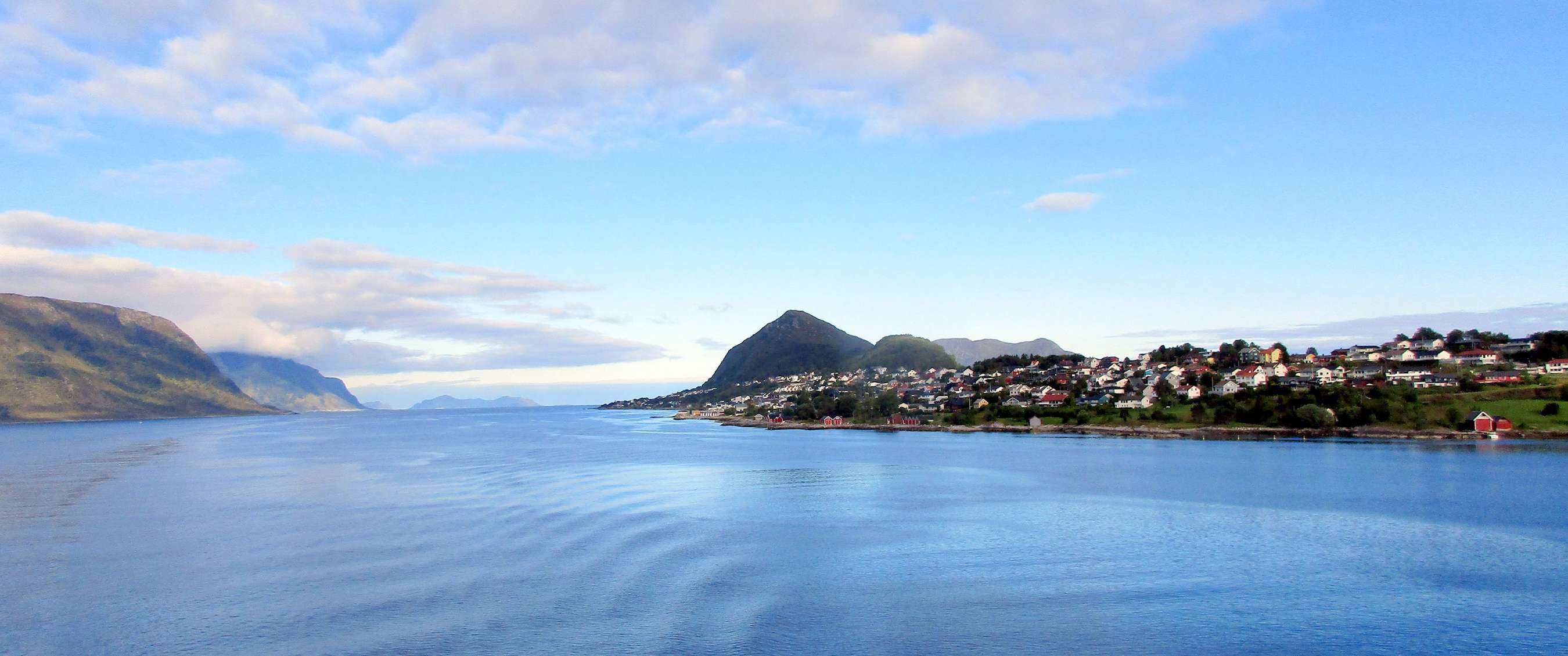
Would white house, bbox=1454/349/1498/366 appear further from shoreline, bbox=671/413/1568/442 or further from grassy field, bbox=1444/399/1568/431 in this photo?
shoreline, bbox=671/413/1568/442

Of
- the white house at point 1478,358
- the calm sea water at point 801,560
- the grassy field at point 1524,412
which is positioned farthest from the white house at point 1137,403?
the calm sea water at point 801,560

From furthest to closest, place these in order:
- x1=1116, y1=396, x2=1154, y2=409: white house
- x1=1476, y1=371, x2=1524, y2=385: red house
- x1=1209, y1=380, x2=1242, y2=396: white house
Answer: x1=1116, y1=396, x2=1154, y2=409: white house, x1=1209, y1=380, x2=1242, y2=396: white house, x1=1476, y1=371, x2=1524, y2=385: red house

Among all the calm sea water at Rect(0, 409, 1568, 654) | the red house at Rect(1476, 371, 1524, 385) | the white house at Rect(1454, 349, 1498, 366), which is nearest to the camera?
the calm sea water at Rect(0, 409, 1568, 654)

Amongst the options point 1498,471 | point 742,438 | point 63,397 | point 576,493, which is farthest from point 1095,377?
point 63,397

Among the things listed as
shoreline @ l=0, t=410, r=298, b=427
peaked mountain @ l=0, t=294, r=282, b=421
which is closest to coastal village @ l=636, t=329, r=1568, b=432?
shoreline @ l=0, t=410, r=298, b=427

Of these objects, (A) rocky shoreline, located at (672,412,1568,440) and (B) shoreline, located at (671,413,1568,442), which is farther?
(A) rocky shoreline, located at (672,412,1568,440)

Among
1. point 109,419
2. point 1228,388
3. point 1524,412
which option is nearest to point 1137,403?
point 1228,388

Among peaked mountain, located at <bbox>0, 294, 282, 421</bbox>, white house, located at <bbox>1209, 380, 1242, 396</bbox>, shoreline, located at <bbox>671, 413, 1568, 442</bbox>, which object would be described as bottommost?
shoreline, located at <bbox>671, 413, 1568, 442</bbox>
